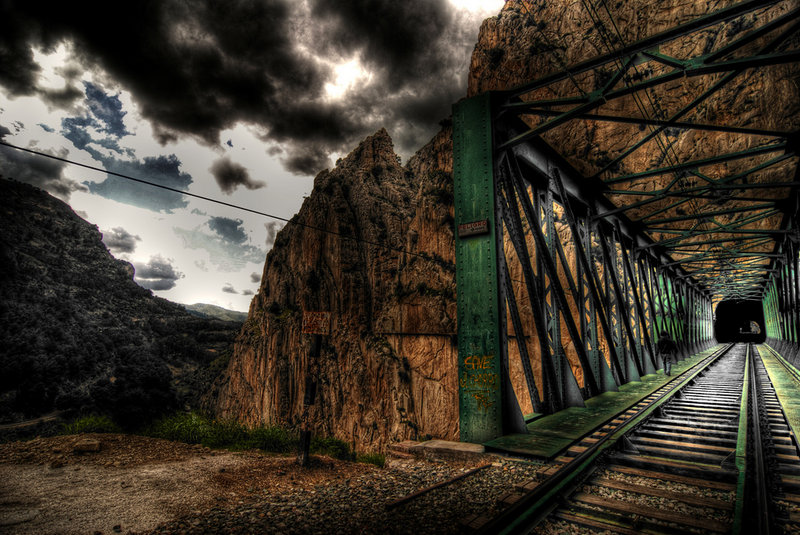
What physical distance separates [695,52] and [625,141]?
25.2 ft

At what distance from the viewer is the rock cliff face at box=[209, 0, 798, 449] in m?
30.7

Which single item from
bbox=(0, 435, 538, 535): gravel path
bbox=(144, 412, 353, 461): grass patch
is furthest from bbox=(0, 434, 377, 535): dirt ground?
bbox=(144, 412, 353, 461): grass patch

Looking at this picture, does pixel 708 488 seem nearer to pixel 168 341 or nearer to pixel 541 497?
pixel 541 497

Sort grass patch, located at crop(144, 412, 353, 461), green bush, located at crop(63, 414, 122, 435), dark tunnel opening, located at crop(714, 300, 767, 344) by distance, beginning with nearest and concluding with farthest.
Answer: green bush, located at crop(63, 414, 122, 435), grass patch, located at crop(144, 412, 353, 461), dark tunnel opening, located at crop(714, 300, 767, 344)

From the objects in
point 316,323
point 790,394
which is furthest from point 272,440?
point 790,394

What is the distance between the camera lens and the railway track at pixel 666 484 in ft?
8.90

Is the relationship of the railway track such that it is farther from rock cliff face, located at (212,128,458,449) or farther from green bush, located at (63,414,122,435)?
rock cliff face, located at (212,128,458,449)

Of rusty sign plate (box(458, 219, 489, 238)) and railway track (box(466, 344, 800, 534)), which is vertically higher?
rusty sign plate (box(458, 219, 489, 238))

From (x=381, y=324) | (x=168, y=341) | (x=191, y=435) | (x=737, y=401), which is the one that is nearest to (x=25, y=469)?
(x=191, y=435)

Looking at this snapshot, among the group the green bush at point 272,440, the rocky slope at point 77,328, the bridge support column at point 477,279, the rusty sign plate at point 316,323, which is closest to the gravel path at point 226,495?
the bridge support column at point 477,279

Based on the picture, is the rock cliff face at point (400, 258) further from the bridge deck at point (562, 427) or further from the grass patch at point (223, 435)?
the bridge deck at point (562, 427)

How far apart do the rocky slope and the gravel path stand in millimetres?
19111

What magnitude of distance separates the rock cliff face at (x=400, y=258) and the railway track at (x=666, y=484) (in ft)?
74.5

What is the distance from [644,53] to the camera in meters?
5.74
